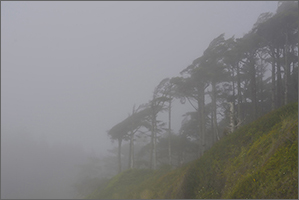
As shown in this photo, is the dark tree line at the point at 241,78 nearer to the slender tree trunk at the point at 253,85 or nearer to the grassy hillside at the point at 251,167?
the slender tree trunk at the point at 253,85

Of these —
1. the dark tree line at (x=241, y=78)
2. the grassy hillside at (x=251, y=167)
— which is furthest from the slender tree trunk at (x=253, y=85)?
the grassy hillside at (x=251, y=167)

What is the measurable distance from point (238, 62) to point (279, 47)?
81.0 inches

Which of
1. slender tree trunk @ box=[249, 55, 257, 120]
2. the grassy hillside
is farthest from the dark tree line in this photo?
the grassy hillside

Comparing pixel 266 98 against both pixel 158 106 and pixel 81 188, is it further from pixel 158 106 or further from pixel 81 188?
pixel 81 188

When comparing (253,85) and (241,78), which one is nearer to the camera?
(241,78)

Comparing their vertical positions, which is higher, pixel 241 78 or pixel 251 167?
pixel 241 78

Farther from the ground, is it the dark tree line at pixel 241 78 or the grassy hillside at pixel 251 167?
the dark tree line at pixel 241 78

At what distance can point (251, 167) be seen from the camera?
22.2 ft

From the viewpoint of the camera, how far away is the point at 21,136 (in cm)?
3916

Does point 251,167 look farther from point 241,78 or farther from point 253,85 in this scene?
point 253,85

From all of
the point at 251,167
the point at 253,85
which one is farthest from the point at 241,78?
the point at 251,167

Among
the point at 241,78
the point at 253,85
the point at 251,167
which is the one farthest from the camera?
the point at 253,85

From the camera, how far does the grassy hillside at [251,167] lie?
17.2ft

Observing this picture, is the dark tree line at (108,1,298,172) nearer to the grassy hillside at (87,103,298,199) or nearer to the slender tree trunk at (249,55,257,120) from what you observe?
the slender tree trunk at (249,55,257,120)
